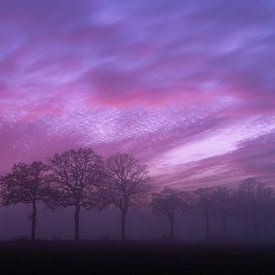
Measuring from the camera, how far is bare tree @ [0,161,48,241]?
229 feet

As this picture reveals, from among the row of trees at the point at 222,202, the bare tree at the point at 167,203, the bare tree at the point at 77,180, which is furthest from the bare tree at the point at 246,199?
the bare tree at the point at 77,180

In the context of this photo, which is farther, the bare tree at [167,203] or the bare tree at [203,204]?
the bare tree at [203,204]

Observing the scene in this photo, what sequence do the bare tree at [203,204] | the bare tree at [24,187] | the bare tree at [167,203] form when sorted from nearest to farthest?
the bare tree at [24,187] → the bare tree at [167,203] → the bare tree at [203,204]

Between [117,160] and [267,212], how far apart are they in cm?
6676

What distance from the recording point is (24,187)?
70.4m

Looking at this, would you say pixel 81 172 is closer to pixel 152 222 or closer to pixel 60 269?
pixel 60 269

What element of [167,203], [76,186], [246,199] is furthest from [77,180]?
[246,199]

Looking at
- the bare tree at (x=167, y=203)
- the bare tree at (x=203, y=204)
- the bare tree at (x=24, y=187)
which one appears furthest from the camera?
the bare tree at (x=203, y=204)

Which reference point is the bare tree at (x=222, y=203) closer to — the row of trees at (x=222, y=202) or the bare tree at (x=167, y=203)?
the row of trees at (x=222, y=202)

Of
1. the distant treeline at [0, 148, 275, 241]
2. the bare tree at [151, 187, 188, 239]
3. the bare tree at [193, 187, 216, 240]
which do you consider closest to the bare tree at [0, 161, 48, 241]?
the distant treeline at [0, 148, 275, 241]

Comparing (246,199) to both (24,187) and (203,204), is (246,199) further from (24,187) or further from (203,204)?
Answer: (24,187)

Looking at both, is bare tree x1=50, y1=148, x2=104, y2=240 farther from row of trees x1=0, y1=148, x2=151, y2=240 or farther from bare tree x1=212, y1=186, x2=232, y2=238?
bare tree x1=212, y1=186, x2=232, y2=238

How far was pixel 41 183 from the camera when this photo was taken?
7181 centimetres

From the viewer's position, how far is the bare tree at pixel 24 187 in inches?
2751
